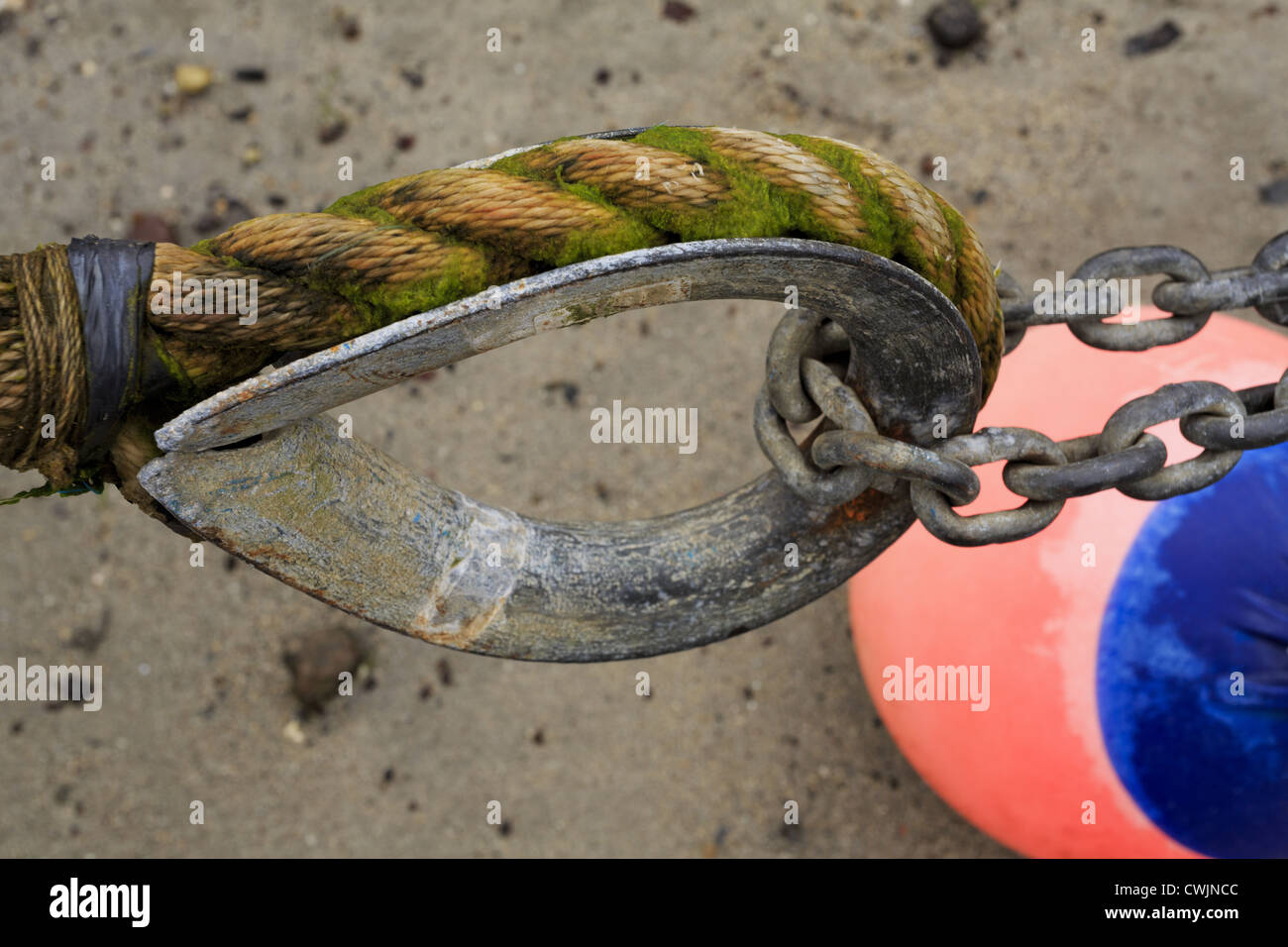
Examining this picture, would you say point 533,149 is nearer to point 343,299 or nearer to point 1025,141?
point 343,299

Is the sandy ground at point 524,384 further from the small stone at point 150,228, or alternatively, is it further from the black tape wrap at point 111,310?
the black tape wrap at point 111,310

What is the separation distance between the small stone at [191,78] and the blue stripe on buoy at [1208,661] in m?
3.65

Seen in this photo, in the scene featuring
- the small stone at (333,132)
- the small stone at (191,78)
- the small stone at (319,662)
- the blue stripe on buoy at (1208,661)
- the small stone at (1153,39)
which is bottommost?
the small stone at (319,662)

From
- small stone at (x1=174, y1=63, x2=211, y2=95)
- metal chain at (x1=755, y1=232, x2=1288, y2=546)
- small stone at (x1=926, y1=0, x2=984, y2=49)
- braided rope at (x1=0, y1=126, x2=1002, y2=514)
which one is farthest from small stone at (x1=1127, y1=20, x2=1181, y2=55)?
small stone at (x1=174, y1=63, x2=211, y2=95)

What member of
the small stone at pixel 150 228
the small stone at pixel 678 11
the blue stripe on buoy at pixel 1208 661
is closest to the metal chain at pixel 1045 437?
the blue stripe on buoy at pixel 1208 661

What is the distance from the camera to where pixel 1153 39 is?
12.6 ft

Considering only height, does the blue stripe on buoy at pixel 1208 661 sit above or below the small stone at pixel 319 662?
above

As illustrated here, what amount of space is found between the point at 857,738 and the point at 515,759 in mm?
1146

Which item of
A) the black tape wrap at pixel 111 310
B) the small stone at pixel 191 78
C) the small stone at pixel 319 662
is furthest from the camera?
the small stone at pixel 191 78

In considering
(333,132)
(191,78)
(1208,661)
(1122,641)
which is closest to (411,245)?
(1122,641)

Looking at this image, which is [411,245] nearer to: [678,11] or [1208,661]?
[1208,661]

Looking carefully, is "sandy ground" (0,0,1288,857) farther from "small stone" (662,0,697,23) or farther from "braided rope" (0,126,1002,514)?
"braided rope" (0,126,1002,514)

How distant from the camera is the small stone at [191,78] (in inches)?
156

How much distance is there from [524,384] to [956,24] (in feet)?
6.86
